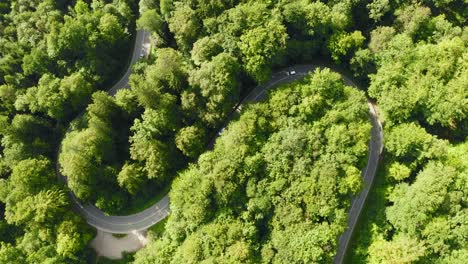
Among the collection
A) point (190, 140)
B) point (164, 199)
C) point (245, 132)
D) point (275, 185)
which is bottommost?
point (164, 199)

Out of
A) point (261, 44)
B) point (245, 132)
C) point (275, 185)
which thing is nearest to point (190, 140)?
point (245, 132)

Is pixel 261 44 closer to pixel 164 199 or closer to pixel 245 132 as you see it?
pixel 245 132

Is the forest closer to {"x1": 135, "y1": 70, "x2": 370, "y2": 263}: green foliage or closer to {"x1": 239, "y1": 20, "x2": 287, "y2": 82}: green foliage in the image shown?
{"x1": 135, "y1": 70, "x2": 370, "y2": 263}: green foliage

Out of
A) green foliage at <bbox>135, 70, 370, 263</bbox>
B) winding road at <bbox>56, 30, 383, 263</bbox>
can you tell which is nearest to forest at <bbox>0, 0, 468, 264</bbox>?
green foliage at <bbox>135, 70, 370, 263</bbox>

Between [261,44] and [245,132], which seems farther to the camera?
[261,44]

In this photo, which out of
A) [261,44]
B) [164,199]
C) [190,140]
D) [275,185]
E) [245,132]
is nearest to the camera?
[275,185]

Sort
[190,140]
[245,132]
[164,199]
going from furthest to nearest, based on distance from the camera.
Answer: [164,199]
[190,140]
[245,132]

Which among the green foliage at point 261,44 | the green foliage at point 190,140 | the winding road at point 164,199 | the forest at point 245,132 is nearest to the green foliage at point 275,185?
the forest at point 245,132

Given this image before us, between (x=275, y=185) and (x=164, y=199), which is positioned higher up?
(x=275, y=185)
